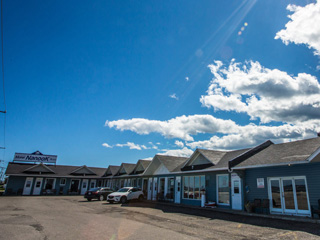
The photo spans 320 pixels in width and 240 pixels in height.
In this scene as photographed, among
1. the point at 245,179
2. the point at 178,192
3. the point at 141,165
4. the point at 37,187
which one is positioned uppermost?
the point at 141,165

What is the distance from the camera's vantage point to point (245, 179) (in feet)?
51.1

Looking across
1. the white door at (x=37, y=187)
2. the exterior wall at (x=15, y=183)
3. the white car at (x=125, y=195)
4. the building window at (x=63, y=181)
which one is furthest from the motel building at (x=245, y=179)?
the building window at (x=63, y=181)

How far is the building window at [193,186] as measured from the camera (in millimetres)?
19655

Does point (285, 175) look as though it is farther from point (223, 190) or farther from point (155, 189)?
point (155, 189)

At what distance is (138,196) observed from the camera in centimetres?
2373

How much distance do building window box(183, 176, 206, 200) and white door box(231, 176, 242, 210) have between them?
11.5 feet

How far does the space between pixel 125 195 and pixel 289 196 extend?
14815 millimetres

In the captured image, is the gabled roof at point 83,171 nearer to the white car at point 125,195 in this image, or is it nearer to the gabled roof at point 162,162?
the gabled roof at point 162,162

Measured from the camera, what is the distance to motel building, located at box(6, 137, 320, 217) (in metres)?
12.1

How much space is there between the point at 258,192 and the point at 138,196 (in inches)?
520

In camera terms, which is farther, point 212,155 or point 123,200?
point 123,200

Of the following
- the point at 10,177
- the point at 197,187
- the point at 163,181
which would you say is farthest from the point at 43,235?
the point at 10,177

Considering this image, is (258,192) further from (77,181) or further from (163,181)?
(77,181)

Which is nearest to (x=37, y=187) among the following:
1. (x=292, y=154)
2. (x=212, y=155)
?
(x=212, y=155)
